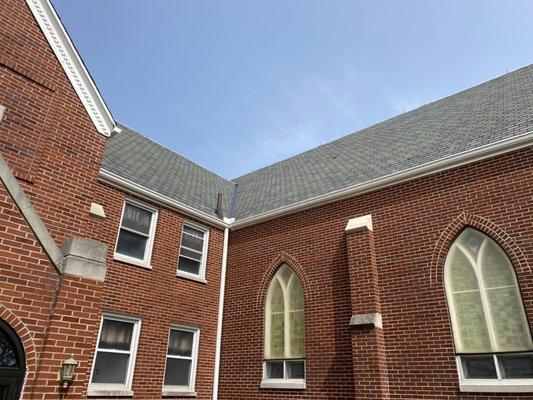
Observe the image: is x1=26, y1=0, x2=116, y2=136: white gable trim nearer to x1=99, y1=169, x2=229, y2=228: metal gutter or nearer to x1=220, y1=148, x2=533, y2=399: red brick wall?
x1=99, y1=169, x2=229, y2=228: metal gutter

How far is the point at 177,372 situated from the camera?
1127 cm

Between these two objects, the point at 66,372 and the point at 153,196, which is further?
the point at 153,196

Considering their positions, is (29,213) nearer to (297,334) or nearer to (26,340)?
(26,340)

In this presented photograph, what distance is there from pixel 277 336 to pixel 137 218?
526 cm

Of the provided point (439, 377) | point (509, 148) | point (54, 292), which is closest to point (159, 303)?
Result: point (54, 292)

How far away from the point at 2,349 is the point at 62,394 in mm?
1081

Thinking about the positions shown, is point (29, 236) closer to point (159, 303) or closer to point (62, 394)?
point (62, 394)

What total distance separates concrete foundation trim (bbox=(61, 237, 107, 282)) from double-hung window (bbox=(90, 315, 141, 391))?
3.74 metres

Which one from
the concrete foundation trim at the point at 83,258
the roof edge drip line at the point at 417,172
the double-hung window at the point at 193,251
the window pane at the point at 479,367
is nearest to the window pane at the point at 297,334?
the roof edge drip line at the point at 417,172

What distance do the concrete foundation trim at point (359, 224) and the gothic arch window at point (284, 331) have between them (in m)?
2.31

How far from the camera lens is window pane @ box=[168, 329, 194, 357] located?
1138 cm

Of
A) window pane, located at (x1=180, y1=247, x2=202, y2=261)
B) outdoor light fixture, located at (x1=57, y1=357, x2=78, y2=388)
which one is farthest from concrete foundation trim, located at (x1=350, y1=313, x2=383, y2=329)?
outdoor light fixture, located at (x1=57, y1=357, x2=78, y2=388)

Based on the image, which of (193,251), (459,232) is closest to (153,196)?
(193,251)

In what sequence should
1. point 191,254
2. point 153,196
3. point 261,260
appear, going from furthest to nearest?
1. point 191,254
2. point 261,260
3. point 153,196
